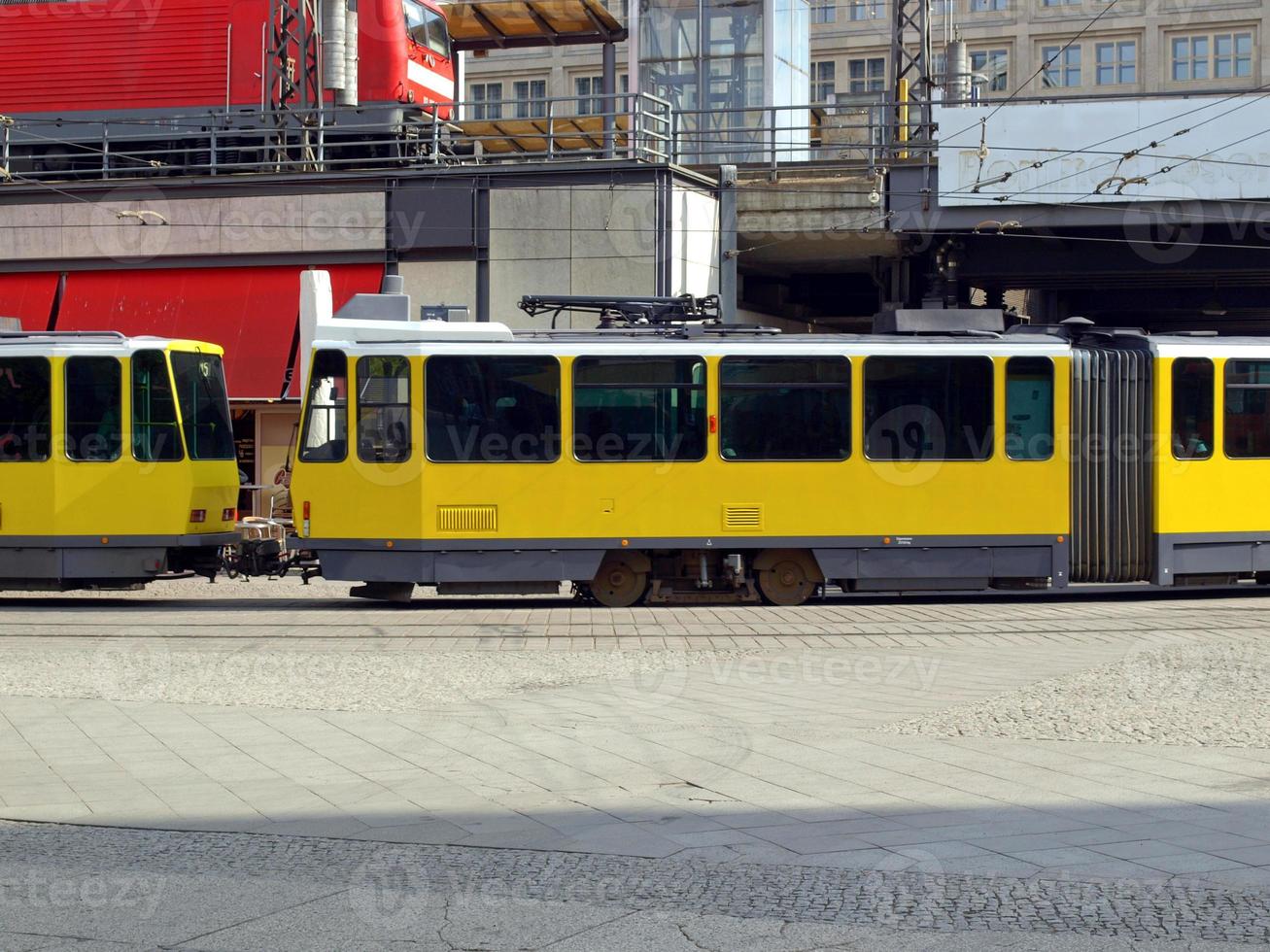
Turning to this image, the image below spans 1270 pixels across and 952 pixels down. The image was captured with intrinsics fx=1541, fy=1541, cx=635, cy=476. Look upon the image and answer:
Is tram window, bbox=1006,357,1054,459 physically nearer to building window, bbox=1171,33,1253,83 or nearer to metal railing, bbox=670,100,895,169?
metal railing, bbox=670,100,895,169

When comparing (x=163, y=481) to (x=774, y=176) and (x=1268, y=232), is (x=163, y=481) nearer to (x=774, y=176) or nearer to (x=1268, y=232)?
(x=774, y=176)

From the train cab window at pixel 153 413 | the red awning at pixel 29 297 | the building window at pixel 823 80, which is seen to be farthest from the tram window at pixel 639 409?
the building window at pixel 823 80

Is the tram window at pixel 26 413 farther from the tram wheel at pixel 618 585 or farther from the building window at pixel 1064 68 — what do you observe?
the building window at pixel 1064 68

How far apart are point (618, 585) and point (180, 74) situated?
1545 cm

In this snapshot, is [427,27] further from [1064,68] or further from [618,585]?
[1064,68]

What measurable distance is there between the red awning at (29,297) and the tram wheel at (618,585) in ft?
46.1

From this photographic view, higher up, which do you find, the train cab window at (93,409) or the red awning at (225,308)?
the red awning at (225,308)

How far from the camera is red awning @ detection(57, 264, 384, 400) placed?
2409 cm

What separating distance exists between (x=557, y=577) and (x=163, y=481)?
449 centimetres

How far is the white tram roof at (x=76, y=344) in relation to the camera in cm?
1667

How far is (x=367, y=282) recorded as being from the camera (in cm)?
2478

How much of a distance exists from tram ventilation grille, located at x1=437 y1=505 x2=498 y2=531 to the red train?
11.7 m

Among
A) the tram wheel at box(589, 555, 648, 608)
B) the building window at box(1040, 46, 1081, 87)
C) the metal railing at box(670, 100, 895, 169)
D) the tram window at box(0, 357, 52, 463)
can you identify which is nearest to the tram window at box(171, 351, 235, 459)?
the tram window at box(0, 357, 52, 463)

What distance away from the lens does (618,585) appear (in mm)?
16109
